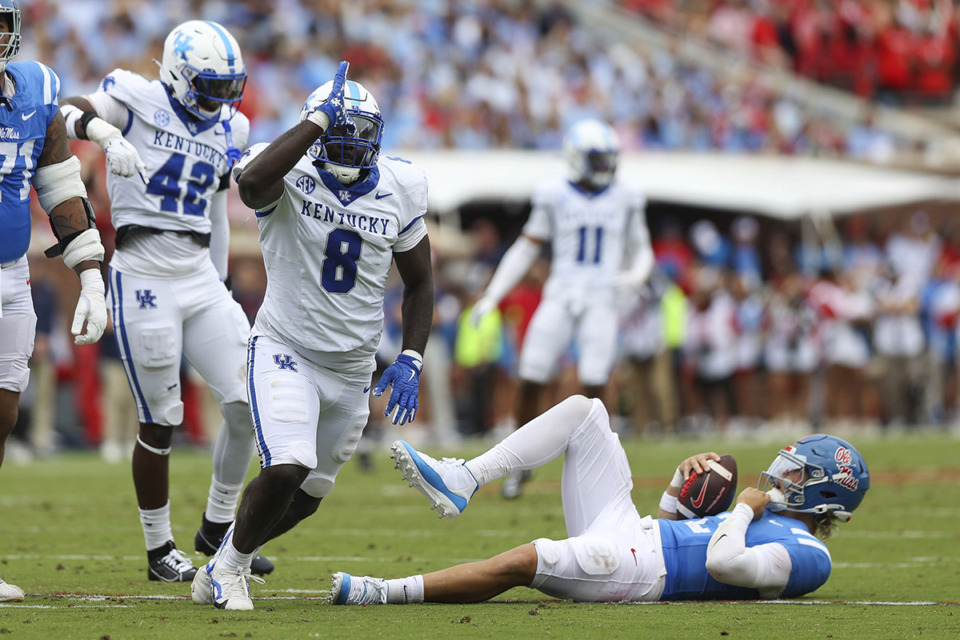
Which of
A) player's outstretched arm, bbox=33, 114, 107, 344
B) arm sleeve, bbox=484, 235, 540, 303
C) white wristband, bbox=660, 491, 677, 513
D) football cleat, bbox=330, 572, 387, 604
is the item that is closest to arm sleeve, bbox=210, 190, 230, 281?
player's outstretched arm, bbox=33, 114, 107, 344

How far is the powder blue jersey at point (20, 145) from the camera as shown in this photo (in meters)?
5.52

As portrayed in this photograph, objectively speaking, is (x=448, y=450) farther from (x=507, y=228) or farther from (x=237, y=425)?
(x=237, y=425)

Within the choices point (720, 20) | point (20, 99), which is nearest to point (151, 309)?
point (20, 99)

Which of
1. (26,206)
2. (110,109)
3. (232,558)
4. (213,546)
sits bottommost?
(213,546)

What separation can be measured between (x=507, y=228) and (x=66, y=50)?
635cm

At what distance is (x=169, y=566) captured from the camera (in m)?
6.33

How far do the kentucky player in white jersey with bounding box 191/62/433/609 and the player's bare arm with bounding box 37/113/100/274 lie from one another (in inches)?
33.2

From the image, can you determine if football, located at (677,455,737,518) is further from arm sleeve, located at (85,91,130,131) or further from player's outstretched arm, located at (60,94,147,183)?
arm sleeve, located at (85,91,130,131)

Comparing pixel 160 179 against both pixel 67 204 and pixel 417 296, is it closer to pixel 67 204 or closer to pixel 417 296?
pixel 67 204

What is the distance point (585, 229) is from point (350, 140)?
5438 mm

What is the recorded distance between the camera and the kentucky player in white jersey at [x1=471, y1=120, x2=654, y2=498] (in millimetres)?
10336

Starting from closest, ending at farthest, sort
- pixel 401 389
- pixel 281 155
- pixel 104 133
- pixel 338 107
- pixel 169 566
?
pixel 281 155 → pixel 338 107 → pixel 401 389 → pixel 104 133 → pixel 169 566

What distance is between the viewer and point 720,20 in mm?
24891

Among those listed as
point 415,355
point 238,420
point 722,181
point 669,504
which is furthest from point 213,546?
point 722,181
